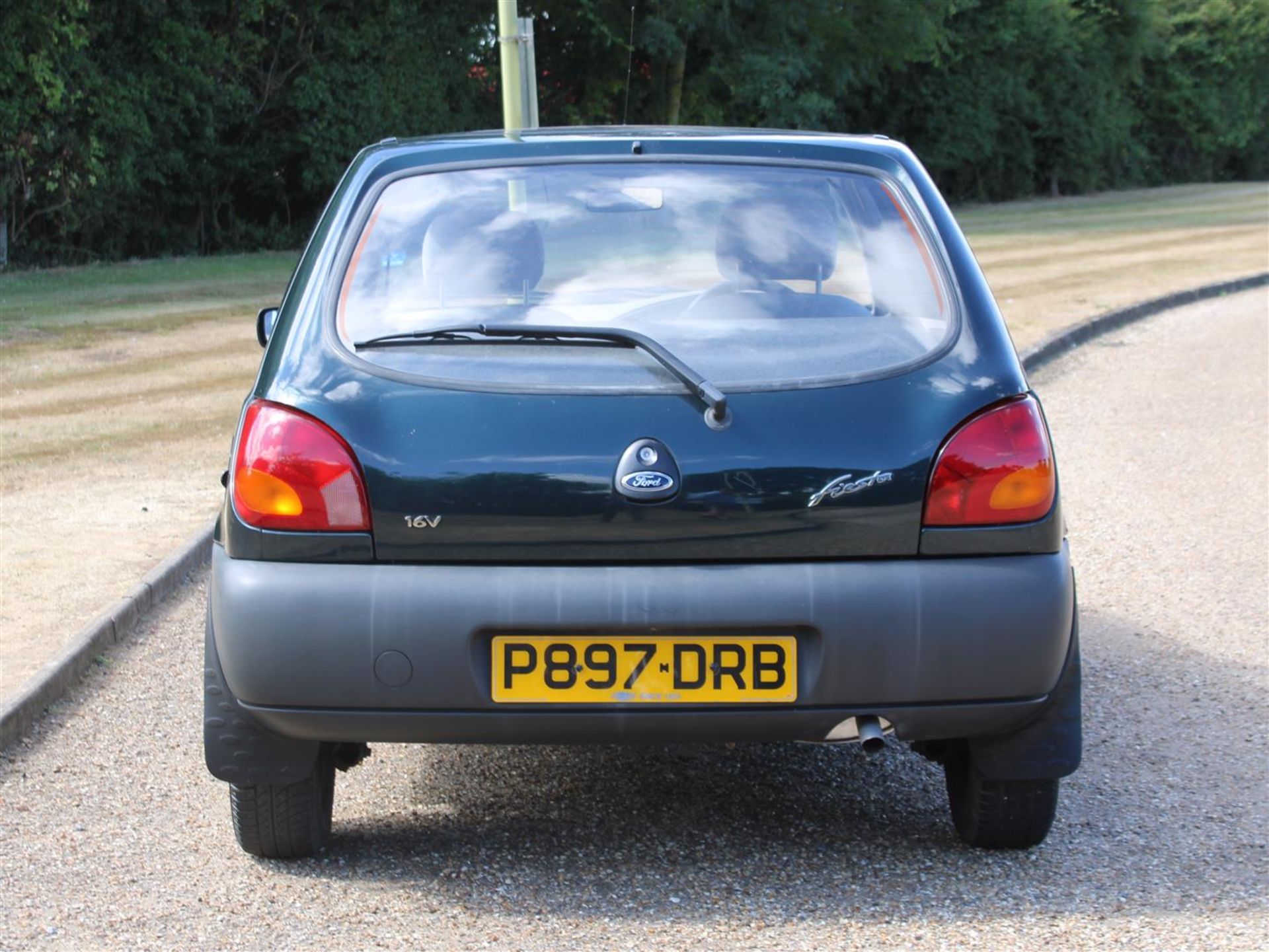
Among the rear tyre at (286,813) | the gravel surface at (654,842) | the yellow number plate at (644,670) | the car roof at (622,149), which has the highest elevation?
the car roof at (622,149)

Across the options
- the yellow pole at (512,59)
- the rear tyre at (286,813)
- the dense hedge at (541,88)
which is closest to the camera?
the rear tyre at (286,813)

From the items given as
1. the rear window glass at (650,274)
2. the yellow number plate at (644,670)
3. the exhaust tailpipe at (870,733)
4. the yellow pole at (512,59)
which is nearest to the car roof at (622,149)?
the rear window glass at (650,274)

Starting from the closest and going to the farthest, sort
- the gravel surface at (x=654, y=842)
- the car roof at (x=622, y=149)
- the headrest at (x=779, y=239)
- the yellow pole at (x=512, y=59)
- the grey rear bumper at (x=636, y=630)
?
the grey rear bumper at (x=636, y=630), the gravel surface at (x=654, y=842), the headrest at (x=779, y=239), the car roof at (x=622, y=149), the yellow pole at (x=512, y=59)

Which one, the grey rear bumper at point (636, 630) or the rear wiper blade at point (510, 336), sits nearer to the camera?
the grey rear bumper at point (636, 630)

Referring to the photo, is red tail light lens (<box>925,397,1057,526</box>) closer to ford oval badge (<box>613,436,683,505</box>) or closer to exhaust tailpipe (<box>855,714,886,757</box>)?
exhaust tailpipe (<box>855,714,886,757</box>)

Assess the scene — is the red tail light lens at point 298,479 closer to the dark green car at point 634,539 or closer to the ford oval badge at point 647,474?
the dark green car at point 634,539

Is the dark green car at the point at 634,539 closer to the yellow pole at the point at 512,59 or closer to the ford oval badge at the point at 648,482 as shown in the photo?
the ford oval badge at the point at 648,482

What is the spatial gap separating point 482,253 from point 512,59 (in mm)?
7816

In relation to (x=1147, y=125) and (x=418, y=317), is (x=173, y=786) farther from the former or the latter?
(x=1147, y=125)

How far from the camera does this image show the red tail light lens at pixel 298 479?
343cm

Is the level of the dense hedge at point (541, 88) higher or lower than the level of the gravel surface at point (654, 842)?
lower

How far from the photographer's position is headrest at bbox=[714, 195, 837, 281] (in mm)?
A: 3832

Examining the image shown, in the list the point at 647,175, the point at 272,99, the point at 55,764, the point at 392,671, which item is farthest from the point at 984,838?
the point at 272,99

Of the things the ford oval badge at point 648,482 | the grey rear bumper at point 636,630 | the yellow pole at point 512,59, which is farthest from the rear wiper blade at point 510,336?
the yellow pole at point 512,59
